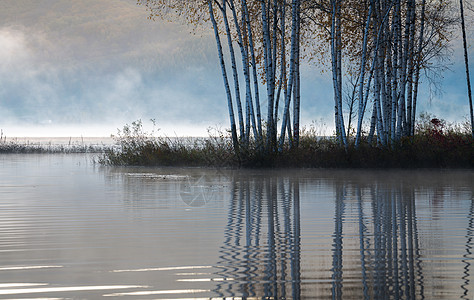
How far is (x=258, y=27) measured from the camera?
24.1 metres

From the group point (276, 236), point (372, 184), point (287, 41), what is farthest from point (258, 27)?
point (276, 236)

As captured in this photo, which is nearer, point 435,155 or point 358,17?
point 435,155

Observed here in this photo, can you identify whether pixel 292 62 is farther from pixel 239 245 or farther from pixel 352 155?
pixel 239 245

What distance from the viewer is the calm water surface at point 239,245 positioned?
4.03 metres

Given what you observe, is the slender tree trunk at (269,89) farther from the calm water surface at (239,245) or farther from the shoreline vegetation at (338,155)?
the calm water surface at (239,245)

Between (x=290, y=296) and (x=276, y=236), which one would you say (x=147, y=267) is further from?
(x=276, y=236)

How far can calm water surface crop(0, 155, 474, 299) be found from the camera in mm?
4031

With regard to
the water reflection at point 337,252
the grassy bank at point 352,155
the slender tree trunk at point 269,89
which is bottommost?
the water reflection at point 337,252

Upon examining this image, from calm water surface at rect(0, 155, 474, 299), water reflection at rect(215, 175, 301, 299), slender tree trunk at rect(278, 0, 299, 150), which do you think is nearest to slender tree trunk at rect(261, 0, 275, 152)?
slender tree trunk at rect(278, 0, 299, 150)

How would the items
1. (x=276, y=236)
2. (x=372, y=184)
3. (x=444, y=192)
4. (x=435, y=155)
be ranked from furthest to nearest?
(x=435, y=155)
(x=372, y=184)
(x=444, y=192)
(x=276, y=236)

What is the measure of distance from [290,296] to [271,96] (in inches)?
666

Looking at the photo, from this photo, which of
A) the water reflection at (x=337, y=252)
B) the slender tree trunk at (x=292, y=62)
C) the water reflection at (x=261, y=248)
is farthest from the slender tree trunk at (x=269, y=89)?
the water reflection at (x=337, y=252)

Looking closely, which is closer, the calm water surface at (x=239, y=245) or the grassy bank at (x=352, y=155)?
the calm water surface at (x=239, y=245)

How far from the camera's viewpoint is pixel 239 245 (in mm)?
5766
